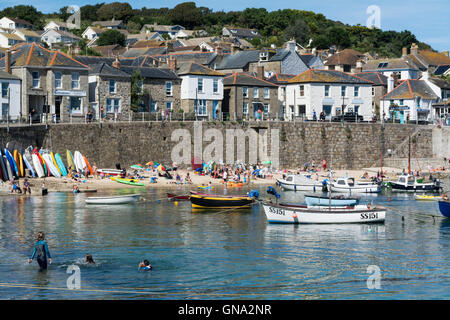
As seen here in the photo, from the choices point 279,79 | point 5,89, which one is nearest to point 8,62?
point 5,89

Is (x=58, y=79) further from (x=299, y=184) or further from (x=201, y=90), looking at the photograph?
(x=299, y=184)

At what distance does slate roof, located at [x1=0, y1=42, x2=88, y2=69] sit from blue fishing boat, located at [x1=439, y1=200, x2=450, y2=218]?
3866 centimetres

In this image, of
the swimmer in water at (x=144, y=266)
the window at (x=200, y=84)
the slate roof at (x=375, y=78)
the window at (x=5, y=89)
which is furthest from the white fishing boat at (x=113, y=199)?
the slate roof at (x=375, y=78)

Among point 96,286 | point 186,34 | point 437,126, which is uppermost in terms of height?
point 186,34

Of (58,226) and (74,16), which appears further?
(74,16)

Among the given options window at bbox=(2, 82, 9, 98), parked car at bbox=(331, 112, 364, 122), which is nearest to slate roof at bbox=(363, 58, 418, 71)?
parked car at bbox=(331, 112, 364, 122)

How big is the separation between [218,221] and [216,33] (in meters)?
137

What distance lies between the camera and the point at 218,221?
44.8m

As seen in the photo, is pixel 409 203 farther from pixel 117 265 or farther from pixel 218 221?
pixel 117 265

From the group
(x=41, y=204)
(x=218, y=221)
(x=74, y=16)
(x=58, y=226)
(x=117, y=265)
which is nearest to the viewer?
(x=117, y=265)

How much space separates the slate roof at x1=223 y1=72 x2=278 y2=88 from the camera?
80306mm

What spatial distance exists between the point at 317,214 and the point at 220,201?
800 cm

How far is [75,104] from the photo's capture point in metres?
69.9
